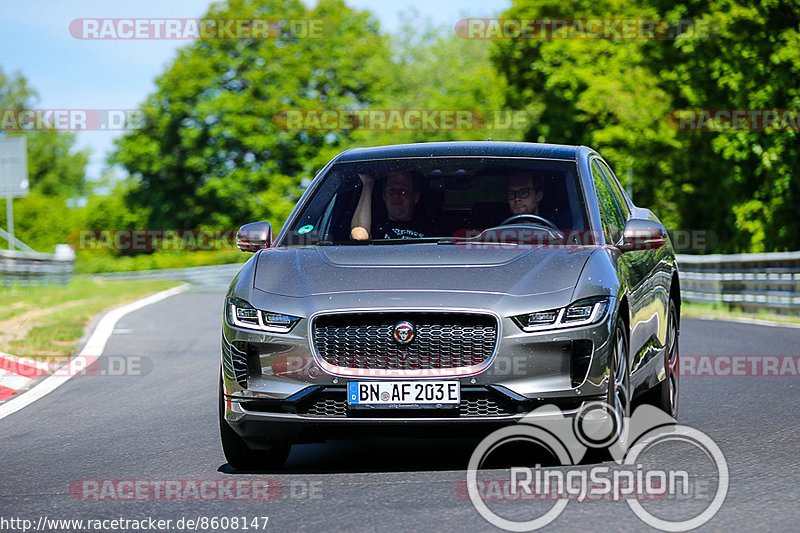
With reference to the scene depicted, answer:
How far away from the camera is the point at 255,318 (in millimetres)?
6582

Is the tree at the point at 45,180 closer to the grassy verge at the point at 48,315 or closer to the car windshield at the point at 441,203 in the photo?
the grassy verge at the point at 48,315

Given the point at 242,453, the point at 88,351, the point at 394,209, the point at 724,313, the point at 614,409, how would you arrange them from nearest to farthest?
the point at 614,409 < the point at 242,453 < the point at 394,209 < the point at 88,351 < the point at 724,313

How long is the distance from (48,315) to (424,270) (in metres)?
15.2

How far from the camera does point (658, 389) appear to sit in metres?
8.45

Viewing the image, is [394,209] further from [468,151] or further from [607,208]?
[607,208]


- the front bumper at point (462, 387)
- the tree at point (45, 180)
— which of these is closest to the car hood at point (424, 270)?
the front bumper at point (462, 387)

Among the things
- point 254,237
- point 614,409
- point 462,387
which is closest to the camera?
point 462,387


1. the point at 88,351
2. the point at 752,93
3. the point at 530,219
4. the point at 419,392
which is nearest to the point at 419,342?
the point at 419,392

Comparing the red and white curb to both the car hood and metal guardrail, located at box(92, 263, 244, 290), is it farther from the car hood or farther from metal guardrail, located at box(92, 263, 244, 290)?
metal guardrail, located at box(92, 263, 244, 290)

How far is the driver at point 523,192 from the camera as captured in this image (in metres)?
7.60

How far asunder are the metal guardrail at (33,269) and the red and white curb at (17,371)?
19.7 metres

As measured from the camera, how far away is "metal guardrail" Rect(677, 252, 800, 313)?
20.8m

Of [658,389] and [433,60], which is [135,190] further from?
[658,389]

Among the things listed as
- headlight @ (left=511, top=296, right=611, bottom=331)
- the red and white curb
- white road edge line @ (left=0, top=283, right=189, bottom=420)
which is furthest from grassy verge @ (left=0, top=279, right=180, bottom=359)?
headlight @ (left=511, top=296, right=611, bottom=331)
